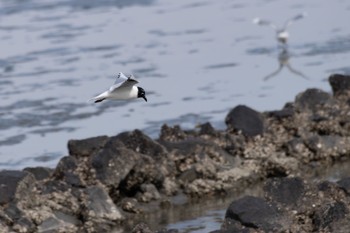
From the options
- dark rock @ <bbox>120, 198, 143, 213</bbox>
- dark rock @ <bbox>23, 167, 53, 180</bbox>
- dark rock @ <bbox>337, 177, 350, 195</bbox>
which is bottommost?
dark rock @ <bbox>120, 198, 143, 213</bbox>

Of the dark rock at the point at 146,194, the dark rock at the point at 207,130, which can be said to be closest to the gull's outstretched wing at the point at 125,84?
the dark rock at the point at 146,194

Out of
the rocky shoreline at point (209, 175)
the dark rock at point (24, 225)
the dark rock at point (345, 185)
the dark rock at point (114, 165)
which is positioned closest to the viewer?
the rocky shoreline at point (209, 175)

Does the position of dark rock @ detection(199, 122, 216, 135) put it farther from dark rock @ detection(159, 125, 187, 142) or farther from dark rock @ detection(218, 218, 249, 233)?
dark rock @ detection(218, 218, 249, 233)

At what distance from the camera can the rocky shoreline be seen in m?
14.8

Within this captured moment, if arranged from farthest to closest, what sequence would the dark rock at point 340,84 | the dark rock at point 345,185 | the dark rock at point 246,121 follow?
the dark rock at point 340,84 → the dark rock at point 246,121 → the dark rock at point 345,185

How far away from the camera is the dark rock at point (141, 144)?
1836 centimetres

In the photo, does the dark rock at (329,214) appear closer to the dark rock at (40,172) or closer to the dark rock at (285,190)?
the dark rock at (285,190)

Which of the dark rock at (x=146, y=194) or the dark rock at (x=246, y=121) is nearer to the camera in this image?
the dark rock at (x=146, y=194)

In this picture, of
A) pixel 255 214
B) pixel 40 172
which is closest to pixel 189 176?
pixel 40 172

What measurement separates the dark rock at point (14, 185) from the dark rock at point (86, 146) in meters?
2.05

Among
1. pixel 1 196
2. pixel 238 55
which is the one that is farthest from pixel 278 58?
pixel 1 196

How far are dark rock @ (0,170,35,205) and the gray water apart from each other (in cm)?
363

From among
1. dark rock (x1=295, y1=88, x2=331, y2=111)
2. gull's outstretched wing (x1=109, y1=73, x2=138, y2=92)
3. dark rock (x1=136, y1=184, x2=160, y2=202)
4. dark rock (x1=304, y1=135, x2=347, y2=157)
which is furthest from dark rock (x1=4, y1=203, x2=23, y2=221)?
dark rock (x1=295, y1=88, x2=331, y2=111)

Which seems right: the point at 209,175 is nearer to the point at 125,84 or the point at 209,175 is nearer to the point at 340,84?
the point at 125,84
